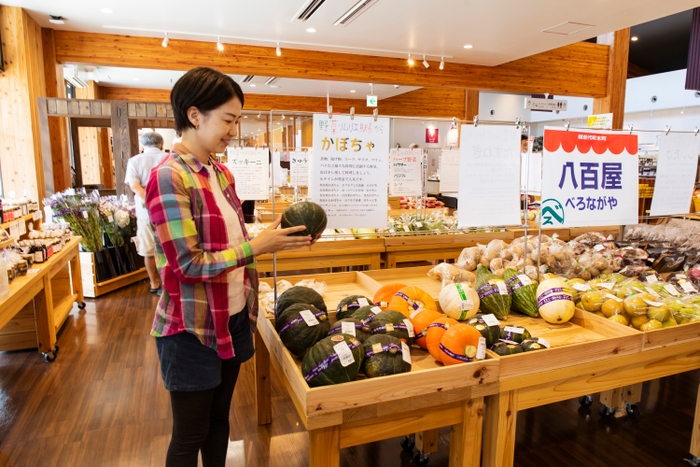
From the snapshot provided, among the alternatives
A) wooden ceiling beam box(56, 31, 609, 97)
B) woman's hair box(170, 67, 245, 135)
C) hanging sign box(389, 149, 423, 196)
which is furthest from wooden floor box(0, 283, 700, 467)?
wooden ceiling beam box(56, 31, 609, 97)

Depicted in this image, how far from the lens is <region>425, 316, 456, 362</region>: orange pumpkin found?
1.51 meters

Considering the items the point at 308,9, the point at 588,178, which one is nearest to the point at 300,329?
the point at 588,178

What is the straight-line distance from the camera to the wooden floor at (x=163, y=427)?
213 centimetres

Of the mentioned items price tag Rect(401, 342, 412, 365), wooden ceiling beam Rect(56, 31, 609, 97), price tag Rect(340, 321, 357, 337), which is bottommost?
price tag Rect(401, 342, 412, 365)

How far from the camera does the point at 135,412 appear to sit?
8.25 feet

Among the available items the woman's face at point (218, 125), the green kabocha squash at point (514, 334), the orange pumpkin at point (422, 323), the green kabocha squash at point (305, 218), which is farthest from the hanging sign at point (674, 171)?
the woman's face at point (218, 125)

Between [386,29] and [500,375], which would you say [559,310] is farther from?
[386,29]

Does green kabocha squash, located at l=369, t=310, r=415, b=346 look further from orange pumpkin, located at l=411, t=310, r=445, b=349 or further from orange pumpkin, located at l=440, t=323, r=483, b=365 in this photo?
orange pumpkin, located at l=440, t=323, r=483, b=365

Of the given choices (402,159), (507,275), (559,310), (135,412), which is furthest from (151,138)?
(559,310)

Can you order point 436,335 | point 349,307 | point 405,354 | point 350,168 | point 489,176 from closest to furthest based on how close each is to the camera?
point 405,354, point 436,335, point 349,307, point 350,168, point 489,176

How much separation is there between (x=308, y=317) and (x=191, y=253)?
50 centimetres

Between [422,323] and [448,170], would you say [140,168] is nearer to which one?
[448,170]

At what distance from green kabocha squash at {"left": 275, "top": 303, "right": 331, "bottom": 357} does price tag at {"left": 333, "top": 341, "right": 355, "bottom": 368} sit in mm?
202

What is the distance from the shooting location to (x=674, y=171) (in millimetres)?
2645
